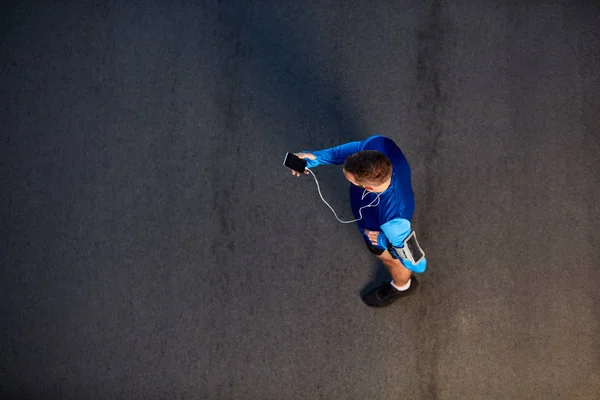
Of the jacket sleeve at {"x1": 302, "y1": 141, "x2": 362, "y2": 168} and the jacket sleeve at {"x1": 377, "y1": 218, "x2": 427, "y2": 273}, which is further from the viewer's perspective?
the jacket sleeve at {"x1": 302, "y1": 141, "x2": 362, "y2": 168}

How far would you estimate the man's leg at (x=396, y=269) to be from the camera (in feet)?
9.37

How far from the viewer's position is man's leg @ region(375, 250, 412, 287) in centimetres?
286

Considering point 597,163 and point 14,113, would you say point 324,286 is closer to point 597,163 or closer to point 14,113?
point 597,163

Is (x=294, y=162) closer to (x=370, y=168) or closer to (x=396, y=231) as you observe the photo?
(x=370, y=168)

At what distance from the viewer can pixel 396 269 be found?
2.90 meters

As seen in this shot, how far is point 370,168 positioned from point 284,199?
1.21m

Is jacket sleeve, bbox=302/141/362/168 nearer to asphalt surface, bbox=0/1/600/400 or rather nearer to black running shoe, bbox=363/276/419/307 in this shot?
asphalt surface, bbox=0/1/600/400

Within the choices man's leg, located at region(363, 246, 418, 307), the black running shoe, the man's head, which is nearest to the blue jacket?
the man's head

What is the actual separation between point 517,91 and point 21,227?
4256mm

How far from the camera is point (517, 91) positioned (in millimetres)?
3250

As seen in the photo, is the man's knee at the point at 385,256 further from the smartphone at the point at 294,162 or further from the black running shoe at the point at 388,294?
the smartphone at the point at 294,162

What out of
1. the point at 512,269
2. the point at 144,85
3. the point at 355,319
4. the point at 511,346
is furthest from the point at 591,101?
the point at 144,85

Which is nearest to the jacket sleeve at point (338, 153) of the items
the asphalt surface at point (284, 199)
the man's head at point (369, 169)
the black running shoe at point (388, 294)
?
the man's head at point (369, 169)

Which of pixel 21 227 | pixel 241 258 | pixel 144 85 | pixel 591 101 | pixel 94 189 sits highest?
pixel 144 85
